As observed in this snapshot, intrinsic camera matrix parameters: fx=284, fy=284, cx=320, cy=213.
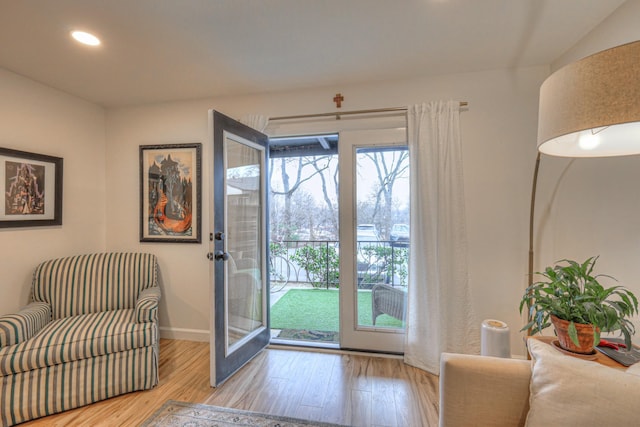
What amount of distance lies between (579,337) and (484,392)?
482mm

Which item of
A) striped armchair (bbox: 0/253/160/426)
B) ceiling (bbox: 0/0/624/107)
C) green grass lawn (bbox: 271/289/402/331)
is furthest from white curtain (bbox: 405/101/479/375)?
striped armchair (bbox: 0/253/160/426)

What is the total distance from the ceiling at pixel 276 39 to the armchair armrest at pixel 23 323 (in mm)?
1799

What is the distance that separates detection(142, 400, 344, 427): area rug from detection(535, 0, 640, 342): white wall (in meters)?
1.93

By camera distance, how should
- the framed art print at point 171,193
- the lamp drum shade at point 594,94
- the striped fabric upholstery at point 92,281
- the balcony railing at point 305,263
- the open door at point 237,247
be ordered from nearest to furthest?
the lamp drum shade at point 594,94 < the open door at point 237,247 < the striped fabric upholstery at point 92,281 < the framed art print at point 171,193 < the balcony railing at point 305,263

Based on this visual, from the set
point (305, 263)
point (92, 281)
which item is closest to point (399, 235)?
point (92, 281)

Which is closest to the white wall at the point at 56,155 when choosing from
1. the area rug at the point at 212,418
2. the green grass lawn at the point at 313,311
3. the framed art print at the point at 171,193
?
the framed art print at the point at 171,193

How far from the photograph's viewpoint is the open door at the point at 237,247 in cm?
206

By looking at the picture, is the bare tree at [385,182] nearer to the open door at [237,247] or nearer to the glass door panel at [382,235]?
the glass door panel at [382,235]

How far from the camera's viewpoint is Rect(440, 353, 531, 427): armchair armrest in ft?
3.29

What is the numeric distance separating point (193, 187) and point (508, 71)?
2936 mm

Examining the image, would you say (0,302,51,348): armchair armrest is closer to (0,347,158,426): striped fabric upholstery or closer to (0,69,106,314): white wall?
(0,347,158,426): striped fabric upholstery

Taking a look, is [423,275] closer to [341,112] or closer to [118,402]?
[341,112]

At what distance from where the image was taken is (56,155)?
8.36ft

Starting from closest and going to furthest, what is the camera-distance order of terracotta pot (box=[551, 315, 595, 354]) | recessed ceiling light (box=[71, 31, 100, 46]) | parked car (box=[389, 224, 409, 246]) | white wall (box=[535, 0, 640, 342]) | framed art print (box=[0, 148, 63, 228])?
1. terracotta pot (box=[551, 315, 595, 354])
2. white wall (box=[535, 0, 640, 342])
3. recessed ceiling light (box=[71, 31, 100, 46])
4. framed art print (box=[0, 148, 63, 228])
5. parked car (box=[389, 224, 409, 246])
